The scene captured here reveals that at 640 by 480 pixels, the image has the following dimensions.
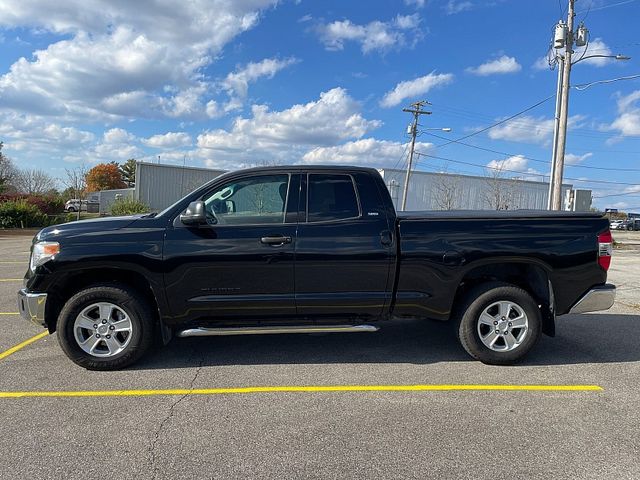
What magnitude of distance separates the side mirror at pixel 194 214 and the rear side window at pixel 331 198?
99 centimetres

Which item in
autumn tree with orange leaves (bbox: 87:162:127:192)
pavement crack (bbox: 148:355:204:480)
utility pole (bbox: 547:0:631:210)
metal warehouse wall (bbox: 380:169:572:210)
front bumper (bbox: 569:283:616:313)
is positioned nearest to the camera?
pavement crack (bbox: 148:355:204:480)

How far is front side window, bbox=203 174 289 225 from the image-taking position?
4.41m

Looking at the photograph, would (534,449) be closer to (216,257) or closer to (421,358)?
(421,358)

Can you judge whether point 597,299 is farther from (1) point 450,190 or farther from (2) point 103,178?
(2) point 103,178

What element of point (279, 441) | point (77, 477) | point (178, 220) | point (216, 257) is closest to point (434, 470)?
point (279, 441)

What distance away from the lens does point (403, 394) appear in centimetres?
387

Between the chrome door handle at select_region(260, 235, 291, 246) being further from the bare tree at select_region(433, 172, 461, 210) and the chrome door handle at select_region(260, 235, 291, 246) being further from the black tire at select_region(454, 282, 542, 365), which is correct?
the bare tree at select_region(433, 172, 461, 210)

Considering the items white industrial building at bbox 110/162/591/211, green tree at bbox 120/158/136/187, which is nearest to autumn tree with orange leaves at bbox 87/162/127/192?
green tree at bbox 120/158/136/187

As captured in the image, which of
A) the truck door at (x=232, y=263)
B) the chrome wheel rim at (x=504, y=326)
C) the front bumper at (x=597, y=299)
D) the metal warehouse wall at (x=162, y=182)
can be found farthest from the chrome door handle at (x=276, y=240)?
the metal warehouse wall at (x=162, y=182)

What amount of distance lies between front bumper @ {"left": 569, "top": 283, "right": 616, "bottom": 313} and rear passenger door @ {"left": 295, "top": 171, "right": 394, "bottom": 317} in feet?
6.53

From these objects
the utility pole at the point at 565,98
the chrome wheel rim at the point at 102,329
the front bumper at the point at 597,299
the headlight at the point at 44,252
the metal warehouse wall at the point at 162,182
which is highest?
the utility pole at the point at 565,98

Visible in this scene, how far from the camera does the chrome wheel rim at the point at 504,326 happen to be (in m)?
4.55

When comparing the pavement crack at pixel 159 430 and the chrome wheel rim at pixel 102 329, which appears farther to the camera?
the chrome wheel rim at pixel 102 329

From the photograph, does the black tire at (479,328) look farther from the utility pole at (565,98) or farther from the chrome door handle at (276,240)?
the utility pole at (565,98)
